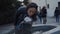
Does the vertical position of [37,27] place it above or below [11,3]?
below

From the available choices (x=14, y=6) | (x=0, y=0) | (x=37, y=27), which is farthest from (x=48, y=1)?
(x=37, y=27)

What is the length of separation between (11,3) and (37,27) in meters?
11.6

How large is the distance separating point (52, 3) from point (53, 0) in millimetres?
448

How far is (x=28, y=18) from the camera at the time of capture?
3.36 meters

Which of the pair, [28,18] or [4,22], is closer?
[28,18]

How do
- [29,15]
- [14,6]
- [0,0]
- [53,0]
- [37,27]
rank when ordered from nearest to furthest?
1. [29,15]
2. [37,27]
3. [0,0]
4. [14,6]
5. [53,0]

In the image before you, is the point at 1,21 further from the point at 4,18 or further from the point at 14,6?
the point at 14,6

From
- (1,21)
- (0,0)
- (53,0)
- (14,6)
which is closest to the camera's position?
(1,21)

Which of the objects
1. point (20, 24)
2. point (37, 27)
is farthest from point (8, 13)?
point (20, 24)

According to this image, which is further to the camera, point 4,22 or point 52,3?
point 52,3

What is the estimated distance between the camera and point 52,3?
31359mm

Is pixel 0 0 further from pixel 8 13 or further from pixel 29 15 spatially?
pixel 29 15

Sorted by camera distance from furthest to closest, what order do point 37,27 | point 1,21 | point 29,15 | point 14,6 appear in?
point 14,6, point 1,21, point 37,27, point 29,15

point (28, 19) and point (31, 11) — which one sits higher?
point (31, 11)
